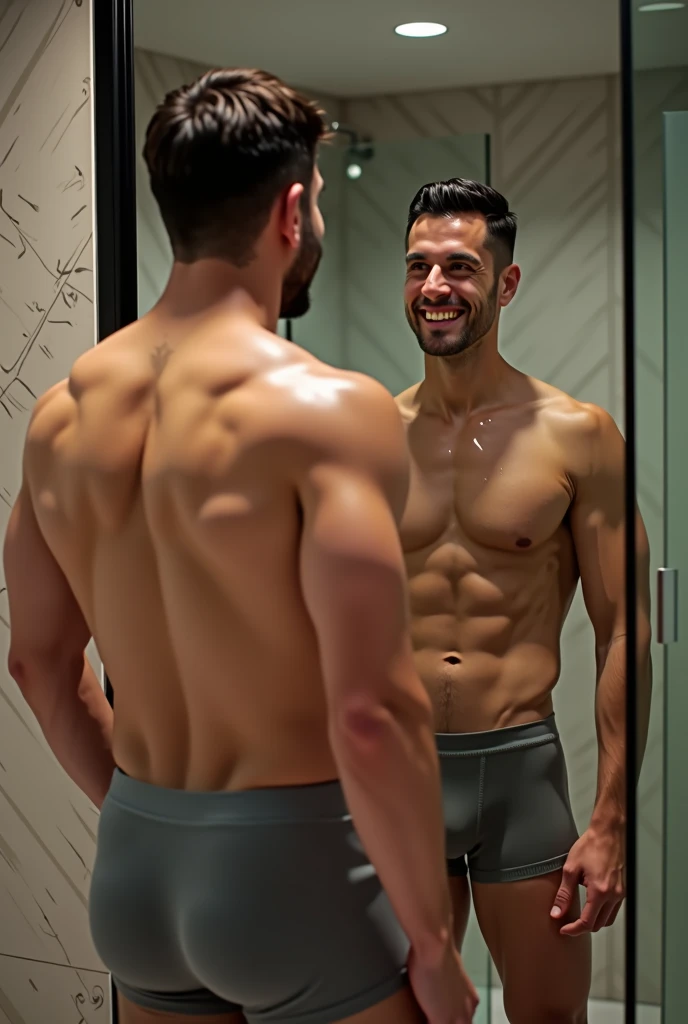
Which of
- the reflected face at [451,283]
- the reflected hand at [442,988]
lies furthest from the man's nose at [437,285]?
the reflected hand at [442,988]

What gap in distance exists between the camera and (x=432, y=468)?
184cm

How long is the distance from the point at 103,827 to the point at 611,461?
2.97 feet

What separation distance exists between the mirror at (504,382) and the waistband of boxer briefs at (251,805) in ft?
2.22

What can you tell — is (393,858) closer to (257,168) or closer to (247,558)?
(247,558)

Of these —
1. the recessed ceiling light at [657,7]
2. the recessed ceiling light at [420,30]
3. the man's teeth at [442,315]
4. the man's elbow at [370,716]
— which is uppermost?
the recessed ceiling light at [420,30]

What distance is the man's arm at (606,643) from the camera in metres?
1.71

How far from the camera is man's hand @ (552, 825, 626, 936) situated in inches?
67.2

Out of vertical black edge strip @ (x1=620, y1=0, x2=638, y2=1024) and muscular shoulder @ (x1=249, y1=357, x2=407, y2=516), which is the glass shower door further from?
muscular shoulder @ (x1=249, y1=357, x2=407, y2=516)

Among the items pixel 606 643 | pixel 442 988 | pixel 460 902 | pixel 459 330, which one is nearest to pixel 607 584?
pixel 606 643

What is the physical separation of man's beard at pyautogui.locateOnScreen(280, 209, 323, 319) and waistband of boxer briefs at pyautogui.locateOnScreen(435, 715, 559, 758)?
2.68ft

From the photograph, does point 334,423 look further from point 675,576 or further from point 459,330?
point 459,330

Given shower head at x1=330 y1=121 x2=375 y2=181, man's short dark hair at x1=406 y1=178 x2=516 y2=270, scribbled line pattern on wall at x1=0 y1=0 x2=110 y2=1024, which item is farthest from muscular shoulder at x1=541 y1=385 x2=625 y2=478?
scribbled line pattern on wall at x1=0 y1=0 x2=110 y2=1024

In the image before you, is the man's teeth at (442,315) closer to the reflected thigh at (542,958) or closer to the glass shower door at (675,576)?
the glass shower door at (675,576)

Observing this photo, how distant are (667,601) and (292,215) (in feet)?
2.38
